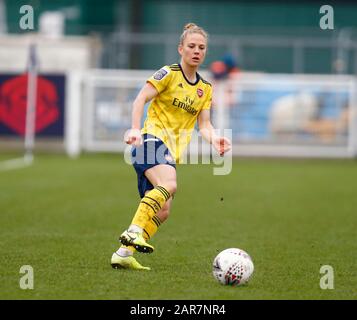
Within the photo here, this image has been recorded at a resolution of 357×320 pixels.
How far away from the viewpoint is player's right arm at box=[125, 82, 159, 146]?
22.3 feet

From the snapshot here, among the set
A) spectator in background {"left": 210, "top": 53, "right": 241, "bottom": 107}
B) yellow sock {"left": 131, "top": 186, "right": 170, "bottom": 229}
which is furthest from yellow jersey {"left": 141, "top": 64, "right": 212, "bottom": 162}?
spectator in background {"left": 210, "top": 53, "right": 241, "bottom": 107}

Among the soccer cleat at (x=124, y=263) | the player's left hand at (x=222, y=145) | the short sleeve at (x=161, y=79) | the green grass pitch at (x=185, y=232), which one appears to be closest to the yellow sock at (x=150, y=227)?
the soccer cleat at (x=124, y=263)

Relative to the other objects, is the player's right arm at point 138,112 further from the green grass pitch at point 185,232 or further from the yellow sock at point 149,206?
the green grass pitch at point 185,232

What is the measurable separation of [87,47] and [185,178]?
10.8 metres

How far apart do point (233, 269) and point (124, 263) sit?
103 cm

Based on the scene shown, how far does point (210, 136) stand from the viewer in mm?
7656

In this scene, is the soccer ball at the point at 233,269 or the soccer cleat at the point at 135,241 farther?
the soccer cleat at the point at 135,241

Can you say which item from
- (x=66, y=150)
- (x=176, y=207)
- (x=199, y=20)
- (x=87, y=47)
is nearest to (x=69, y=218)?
(x=176, y=207)

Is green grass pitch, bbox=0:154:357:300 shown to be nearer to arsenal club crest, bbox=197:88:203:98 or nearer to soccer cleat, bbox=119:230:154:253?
soccer cleat, bbox=119:230:154:253

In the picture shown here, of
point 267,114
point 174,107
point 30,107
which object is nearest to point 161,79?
point 174,107

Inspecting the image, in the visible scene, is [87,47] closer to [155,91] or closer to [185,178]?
[185,178]

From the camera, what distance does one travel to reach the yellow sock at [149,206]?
716 cm

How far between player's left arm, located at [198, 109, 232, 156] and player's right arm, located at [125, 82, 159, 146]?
19.5 inches

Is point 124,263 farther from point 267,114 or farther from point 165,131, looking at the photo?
point 267,114
